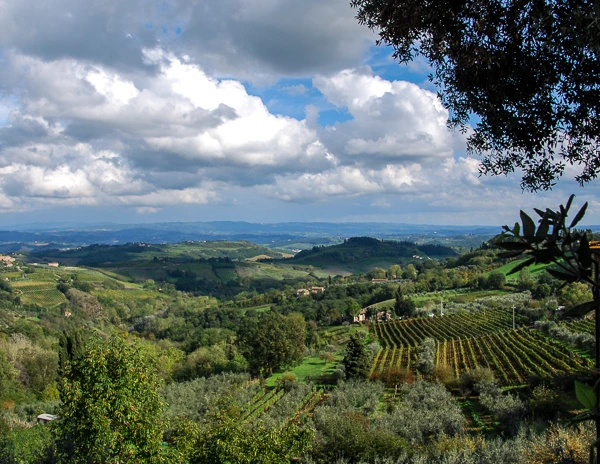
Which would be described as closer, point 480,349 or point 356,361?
point 356,361

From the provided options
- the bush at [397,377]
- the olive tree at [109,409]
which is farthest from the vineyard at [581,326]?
the olive tree at [109,409]

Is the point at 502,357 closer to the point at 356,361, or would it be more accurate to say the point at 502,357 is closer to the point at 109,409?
the point at 356,361

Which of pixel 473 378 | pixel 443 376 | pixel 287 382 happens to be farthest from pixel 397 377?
pixel 287 382

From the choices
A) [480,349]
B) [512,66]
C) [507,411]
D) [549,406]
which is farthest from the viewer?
[480,349]

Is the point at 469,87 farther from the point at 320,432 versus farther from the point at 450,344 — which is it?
the point at 450,344

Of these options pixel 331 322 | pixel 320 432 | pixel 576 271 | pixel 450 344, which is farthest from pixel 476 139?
pixel 331 322

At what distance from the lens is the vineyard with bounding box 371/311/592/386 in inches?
1255

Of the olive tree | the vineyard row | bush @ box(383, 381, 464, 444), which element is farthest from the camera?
the vineyard row

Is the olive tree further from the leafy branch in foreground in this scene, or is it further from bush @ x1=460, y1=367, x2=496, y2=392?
bush @ x1=460, y1=367, x2=496, y2=392

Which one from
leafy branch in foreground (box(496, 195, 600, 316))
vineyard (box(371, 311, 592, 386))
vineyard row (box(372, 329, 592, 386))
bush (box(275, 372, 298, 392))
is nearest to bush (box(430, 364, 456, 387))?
vineyard row (box(372, 329, 592, 386))

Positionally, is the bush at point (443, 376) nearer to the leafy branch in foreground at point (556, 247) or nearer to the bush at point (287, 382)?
the bush at point (287, 382)

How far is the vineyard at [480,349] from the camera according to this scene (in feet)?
105

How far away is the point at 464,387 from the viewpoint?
29.3 meters

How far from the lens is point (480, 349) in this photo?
41375mm
